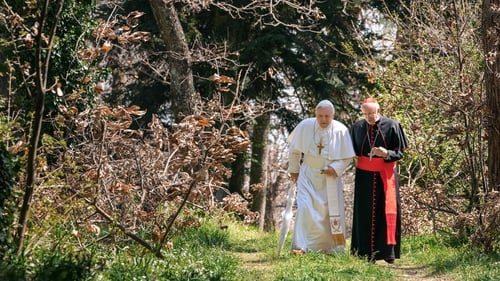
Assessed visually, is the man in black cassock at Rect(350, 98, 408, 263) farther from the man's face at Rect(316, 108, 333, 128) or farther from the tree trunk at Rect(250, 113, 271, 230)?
the tree trunk at Rect(250, 113, 271, 230)

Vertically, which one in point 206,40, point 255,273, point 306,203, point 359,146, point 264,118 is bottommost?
point 255,273

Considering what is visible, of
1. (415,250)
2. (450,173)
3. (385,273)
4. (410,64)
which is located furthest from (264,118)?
(385,273)

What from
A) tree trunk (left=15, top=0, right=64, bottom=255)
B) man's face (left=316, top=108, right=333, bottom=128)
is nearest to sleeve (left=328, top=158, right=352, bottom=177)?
man's face (left=316, top=108, right=333, bottom=128)

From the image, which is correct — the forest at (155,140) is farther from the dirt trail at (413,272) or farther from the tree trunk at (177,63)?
the dirt trail at (413,272)

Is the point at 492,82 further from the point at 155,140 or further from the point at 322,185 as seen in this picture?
the point at 155,140

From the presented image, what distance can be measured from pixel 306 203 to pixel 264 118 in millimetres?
10381

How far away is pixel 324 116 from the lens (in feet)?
41.8

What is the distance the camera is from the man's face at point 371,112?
12484 mm

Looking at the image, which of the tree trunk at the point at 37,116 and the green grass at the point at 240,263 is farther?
the green grass at the point at 240,263

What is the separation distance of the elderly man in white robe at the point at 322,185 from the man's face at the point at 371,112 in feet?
1.25

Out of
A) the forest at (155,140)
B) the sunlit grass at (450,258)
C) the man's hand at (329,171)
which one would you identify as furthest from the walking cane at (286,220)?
the sunlit grass at (450,258)

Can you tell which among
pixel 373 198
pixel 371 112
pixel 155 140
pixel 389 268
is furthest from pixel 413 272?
pixel 155 140

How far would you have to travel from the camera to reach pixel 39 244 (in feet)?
28.9

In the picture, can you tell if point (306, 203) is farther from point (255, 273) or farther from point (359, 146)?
point (255, 273)
